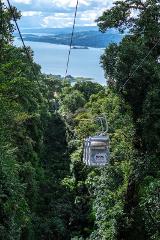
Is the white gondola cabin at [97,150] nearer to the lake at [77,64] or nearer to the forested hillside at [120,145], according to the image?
the forested hillside at [120,145]

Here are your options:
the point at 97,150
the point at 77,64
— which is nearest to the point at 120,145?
the point at 97,150

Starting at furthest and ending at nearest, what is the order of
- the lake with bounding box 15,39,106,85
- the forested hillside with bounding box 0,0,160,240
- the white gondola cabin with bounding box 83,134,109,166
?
the lake with bounding box 15,39,106,85 → the forested hillside with bounding box 0,0,160,240 → the white gondola cabin with bounding box 83,134,109,166

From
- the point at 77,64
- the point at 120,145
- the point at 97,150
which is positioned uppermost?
the point at 77,64

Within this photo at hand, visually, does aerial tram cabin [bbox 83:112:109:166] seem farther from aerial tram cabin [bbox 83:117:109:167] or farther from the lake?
the lake

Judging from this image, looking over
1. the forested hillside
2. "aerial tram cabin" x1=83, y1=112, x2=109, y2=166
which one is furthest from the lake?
"aerial tram cabin" x1=83, y1=112, x2=109, y2=166

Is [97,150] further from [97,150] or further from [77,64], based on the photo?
[77,64]

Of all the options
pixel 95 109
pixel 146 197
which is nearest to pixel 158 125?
pixel 146 197

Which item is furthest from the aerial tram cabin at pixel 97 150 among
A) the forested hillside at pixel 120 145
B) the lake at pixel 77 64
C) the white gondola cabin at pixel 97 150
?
the lake at pixel 77 64

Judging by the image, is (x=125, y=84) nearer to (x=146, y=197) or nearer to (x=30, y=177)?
Result: (x=146, y=197)
